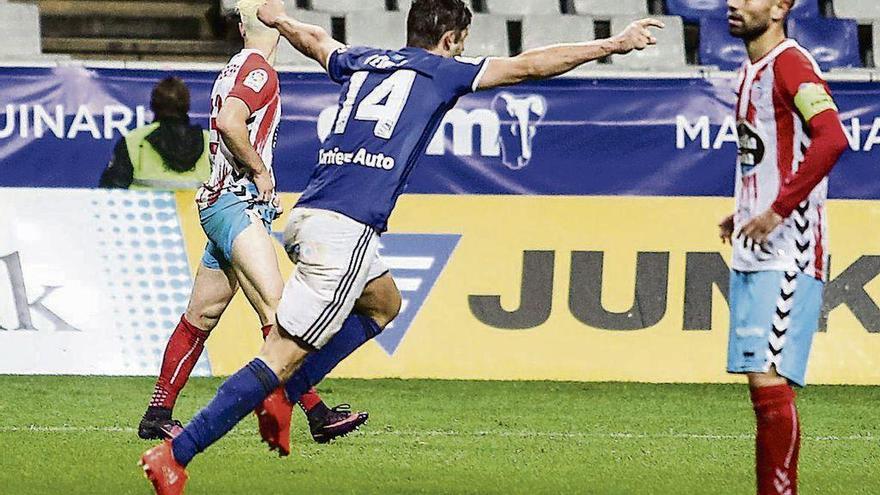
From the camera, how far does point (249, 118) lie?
24.0ft

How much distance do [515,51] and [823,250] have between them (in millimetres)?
8930

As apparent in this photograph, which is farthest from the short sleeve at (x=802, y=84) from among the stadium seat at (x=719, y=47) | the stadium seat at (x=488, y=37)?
the stadium seat at (x=719, y=47)

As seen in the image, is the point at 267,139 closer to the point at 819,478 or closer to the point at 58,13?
the point at 819,478

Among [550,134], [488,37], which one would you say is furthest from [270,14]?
[488,37]

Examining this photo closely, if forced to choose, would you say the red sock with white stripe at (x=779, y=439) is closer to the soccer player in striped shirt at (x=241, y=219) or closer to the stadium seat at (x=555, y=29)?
the soccer player in striped shirt at (x=241, y=219)

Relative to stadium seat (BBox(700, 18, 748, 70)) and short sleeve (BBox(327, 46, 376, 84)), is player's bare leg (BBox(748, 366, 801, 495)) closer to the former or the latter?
short sleeve (BBox(327, 46, 376, 84))

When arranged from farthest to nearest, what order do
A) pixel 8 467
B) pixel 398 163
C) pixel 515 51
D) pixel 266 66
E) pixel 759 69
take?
1. pixel 515 51
2. pixel 266 66
3. pixel 8 467
4. pixel 398 163
5. pixel 759 69

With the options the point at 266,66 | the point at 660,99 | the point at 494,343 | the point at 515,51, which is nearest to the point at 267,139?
the point at 266,66

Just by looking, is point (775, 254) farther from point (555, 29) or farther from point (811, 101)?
point (555, 29)

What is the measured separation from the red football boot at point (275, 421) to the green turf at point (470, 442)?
57 centimetres

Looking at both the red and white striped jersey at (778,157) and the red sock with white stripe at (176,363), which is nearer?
the red and white striped jersey at (778,157)

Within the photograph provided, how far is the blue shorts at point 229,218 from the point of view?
286 inches

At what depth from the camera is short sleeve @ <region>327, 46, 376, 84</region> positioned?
6105 millimetres

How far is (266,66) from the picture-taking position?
7367mm
